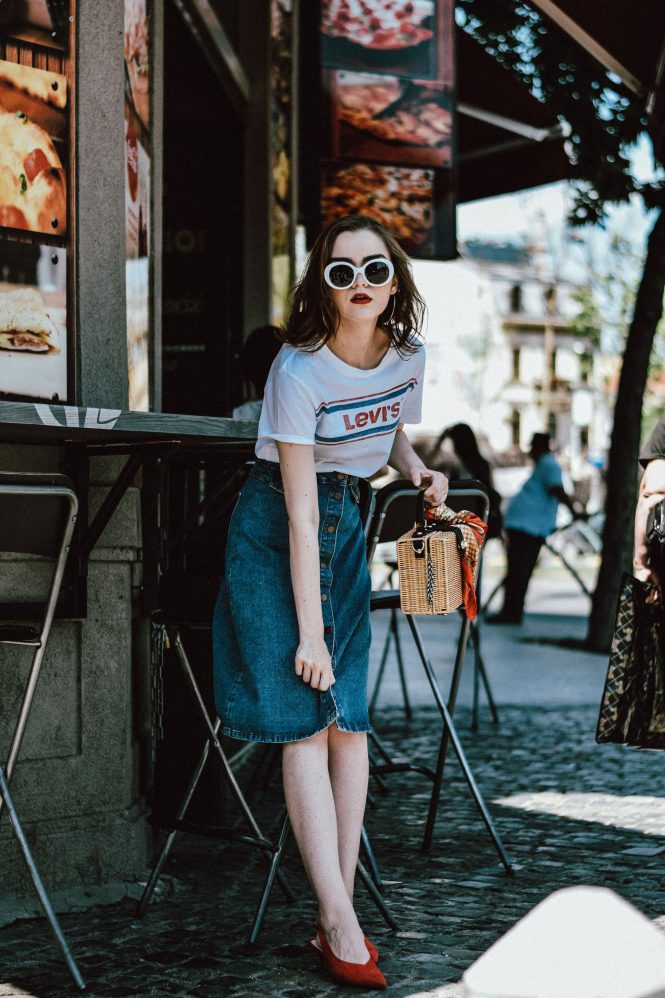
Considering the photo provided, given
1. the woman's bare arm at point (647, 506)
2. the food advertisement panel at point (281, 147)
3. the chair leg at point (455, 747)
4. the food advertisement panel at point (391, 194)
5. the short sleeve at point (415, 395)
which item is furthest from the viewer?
the food advertisement panel at point (281, 147)

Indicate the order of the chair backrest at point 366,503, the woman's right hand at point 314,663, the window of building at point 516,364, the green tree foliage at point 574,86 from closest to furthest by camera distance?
the woman's right hand at point 314,663 → the chair backrest at point 366,503 → the green tree foliage at point 574,86 → the window of building at point 516,364

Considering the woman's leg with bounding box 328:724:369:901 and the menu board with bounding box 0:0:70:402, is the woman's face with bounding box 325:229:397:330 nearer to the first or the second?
the woman's leg with bounding box 328:724:369:901

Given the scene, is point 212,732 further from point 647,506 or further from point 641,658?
point 647,506

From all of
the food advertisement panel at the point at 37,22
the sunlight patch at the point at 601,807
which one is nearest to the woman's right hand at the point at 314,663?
the sunlight patch at the point at 601,807

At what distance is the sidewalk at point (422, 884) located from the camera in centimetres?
337

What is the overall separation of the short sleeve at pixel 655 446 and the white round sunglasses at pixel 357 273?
165 centimetres

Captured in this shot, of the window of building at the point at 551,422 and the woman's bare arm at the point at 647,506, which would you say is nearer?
the woman's bare arm at the point at 647,506

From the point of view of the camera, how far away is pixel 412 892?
13.6 feet

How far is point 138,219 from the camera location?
16.0ft

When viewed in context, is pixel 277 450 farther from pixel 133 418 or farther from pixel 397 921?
pixel 397 921

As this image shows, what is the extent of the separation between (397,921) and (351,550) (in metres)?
1.13

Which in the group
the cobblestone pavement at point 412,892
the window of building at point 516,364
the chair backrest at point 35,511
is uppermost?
the window of building at point 516,364

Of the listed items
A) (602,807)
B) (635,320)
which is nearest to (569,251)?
(635,320)

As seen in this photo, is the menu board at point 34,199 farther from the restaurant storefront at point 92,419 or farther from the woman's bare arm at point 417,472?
the woman's bare arm at point 417,472
